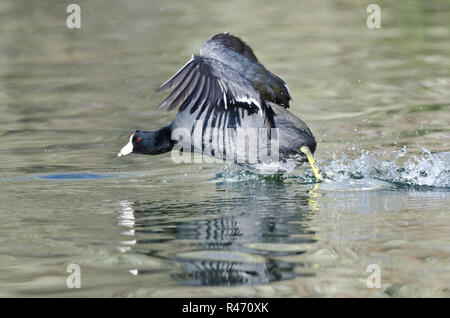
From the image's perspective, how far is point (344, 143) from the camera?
7926mm

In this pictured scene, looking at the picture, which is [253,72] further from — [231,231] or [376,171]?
[231,231]

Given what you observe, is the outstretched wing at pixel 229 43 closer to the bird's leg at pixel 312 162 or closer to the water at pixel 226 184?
the water at pixel 226 184

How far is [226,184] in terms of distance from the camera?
21.8 ft

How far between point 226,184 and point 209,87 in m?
1.17

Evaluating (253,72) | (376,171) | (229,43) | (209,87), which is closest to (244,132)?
(253,72)

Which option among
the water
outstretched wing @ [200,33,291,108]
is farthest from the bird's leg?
outstretched wing @ [200,33,291,108]

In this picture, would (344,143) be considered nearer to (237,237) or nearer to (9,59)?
(237,237)

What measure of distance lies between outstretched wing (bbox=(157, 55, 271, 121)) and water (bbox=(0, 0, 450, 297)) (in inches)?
30.9

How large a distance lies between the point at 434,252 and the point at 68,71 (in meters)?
9.25

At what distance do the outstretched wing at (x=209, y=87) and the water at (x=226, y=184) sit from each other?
786mm

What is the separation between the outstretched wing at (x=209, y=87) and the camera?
18.3ft

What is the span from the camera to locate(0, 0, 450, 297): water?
4.27m

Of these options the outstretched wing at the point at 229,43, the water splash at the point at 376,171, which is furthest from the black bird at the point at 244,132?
the water splash at the point at 376,171

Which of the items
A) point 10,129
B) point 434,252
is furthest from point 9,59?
point 434,252
